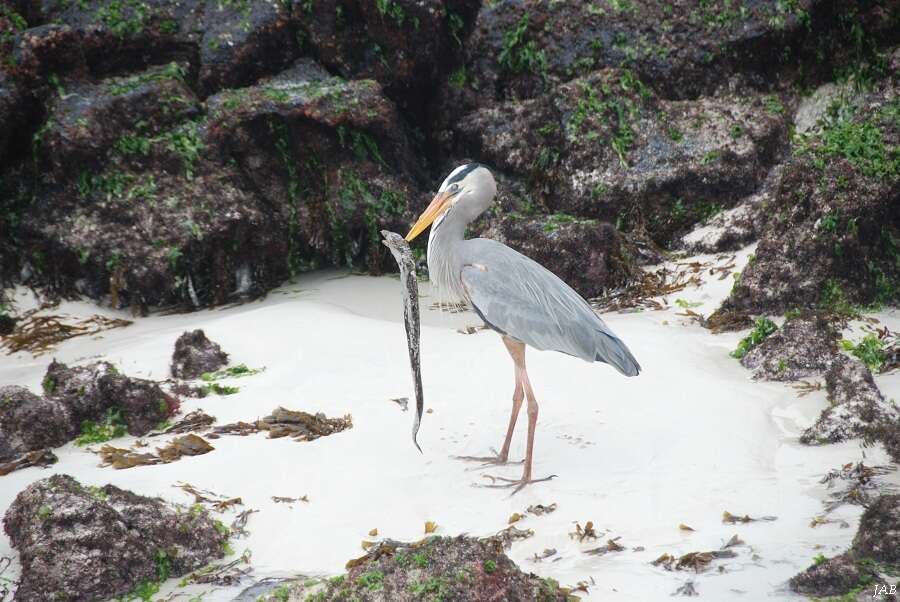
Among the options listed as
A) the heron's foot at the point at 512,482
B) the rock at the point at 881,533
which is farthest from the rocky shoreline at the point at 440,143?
the rock at the point at 881,533

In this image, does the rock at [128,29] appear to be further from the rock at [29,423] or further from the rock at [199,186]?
the rock at [29,423]

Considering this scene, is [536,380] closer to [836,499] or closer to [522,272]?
[522,272]

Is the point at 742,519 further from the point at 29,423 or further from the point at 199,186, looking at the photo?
the point at 199,186

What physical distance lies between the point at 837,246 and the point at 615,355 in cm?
278

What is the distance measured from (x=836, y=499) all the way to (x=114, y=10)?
7.37 metres

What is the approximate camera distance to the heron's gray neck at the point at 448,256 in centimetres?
524

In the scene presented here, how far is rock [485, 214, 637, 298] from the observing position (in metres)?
7.45

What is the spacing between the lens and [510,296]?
4.95 metres

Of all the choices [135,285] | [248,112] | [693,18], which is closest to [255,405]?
[135,285]

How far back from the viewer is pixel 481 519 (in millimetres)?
4262

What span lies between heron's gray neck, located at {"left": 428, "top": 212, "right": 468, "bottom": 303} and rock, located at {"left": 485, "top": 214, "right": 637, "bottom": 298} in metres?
2.22

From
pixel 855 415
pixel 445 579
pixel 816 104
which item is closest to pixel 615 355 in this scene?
pixel 855 415

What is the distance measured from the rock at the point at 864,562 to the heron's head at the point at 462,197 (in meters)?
2.84

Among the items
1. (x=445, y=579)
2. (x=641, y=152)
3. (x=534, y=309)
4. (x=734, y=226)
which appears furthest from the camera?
(x=641, y=152)
